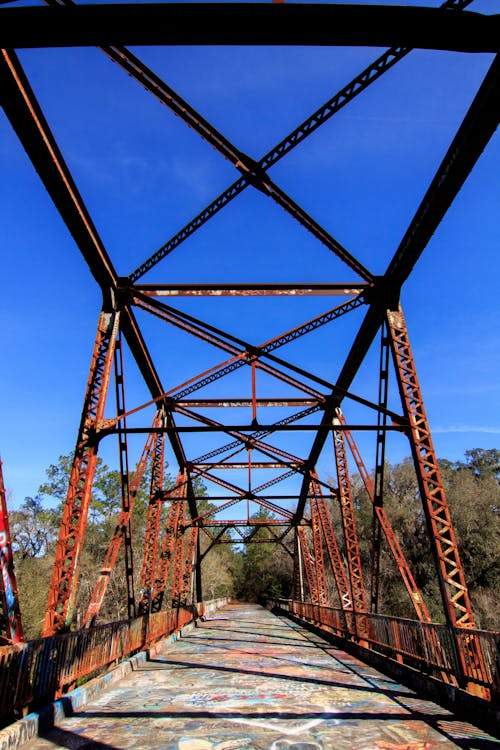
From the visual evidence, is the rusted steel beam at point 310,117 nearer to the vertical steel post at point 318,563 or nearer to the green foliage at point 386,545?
the vertical steel post at point 318,563

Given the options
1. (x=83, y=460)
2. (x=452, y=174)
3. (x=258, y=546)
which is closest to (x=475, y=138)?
(x=452, y=174)

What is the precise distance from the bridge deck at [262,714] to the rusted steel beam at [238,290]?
28.8ft

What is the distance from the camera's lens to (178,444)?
74.1 feet

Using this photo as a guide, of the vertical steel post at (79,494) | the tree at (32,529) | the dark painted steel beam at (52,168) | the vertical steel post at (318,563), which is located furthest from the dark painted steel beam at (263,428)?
the tree at (32,529)

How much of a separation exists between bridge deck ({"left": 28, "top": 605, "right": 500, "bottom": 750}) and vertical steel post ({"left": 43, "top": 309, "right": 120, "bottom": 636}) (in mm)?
1670

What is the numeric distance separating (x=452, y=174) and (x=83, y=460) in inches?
364

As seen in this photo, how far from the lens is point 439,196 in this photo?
8.39 metres

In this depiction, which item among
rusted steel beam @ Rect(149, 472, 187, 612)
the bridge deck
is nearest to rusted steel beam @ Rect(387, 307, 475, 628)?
the bridge deck

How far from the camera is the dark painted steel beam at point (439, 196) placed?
21.9 ft

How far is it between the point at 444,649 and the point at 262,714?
3.07 meters

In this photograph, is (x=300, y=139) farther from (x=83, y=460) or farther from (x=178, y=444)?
(x=178, y=444)

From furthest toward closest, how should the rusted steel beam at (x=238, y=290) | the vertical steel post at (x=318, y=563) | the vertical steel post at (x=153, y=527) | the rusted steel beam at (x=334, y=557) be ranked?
1. the vertical steel post at (x=318, y=563)
2. the rusted steel beam at (x=334, y=557)
3. the vertical steel post at (x=153, y=527)
4. the rusted steel beam at (x=238, y=290)

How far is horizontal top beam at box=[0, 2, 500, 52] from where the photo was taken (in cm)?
459

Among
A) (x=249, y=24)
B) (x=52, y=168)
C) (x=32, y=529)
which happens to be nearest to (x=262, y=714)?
(x=249, y=24)
